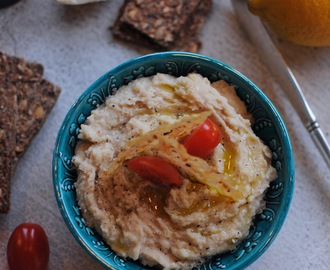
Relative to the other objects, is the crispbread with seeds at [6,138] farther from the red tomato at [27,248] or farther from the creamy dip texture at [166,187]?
the creamy dip texture at [166,187]

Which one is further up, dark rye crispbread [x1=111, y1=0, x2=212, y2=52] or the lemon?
the lemon

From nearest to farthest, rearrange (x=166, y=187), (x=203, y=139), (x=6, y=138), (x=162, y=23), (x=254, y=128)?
1. (x=203, y=139)
2. (x=166, y=187)
3. (x=254, y=128)
4. (x=6, y=138)
5. (x=162, y=23)

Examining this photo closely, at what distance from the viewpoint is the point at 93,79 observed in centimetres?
229

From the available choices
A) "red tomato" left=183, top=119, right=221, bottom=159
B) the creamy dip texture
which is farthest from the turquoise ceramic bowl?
"red tomato" left=183, top=119, right=221, bottom=159

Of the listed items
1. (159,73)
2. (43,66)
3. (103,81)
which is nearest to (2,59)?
(43,66)

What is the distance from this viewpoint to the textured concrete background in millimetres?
2166

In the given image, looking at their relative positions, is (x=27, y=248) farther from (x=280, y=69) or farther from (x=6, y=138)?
(x=280, y=69)

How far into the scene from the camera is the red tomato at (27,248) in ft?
6.73

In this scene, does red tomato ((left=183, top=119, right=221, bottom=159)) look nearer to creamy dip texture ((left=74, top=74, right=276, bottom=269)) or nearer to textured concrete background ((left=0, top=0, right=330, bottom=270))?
creamy dip texture ((left=74, top=74, right=276, bottom=269))

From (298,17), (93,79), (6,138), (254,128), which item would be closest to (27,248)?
(6,138)

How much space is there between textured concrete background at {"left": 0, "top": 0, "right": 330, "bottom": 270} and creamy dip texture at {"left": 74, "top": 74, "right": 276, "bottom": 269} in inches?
15.5

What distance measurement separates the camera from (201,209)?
177 centimetres

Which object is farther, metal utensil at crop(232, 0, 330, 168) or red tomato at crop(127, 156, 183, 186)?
metal utensil at crop(232, 0, 330, 168)

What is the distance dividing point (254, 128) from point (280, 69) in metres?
0.36
